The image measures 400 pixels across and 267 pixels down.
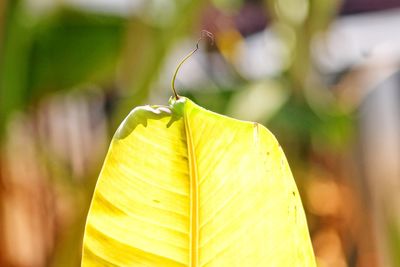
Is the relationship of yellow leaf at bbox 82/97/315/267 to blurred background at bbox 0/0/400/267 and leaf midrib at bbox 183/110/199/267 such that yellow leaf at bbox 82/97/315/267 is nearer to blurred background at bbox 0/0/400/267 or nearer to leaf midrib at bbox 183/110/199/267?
leaf midrib at bbox 183/110/199/267

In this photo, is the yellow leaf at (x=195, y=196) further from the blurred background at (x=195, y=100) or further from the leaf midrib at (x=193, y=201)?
the blurred background at (x=195, y=100)

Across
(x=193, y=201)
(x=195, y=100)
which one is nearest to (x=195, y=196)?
(x=193, y=201)

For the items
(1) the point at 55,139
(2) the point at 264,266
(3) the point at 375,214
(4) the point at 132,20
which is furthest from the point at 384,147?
(2) the point at 264,266

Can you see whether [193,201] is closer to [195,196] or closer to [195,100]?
[195,196]

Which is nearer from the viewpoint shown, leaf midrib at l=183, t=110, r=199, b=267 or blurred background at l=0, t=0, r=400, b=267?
leaf midrib at l=183, t=110, r=199, b=267

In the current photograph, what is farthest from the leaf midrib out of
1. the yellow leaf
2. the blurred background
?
the blurred background

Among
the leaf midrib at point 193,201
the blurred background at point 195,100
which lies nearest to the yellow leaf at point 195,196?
the leaf midrib at point 193,201
